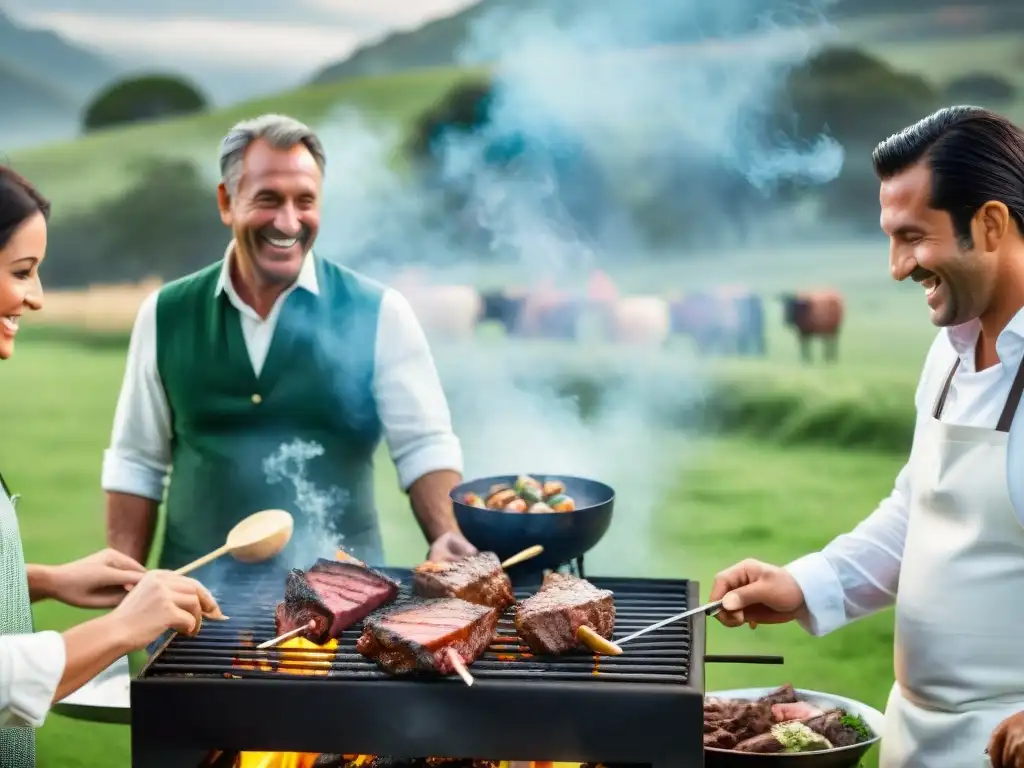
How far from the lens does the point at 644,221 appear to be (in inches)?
310

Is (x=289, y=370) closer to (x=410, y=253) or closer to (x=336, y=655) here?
(x=336, y=655)

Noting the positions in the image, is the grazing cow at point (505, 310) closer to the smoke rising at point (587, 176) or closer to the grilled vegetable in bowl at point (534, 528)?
the smoke rising at point (587, 176)

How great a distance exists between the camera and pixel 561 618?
2.64 m

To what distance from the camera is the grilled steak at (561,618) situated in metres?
2.63

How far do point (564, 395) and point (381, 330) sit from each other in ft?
12.4

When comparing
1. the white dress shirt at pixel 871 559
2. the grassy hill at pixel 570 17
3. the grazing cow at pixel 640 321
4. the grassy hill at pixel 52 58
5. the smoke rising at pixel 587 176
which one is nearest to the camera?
the white dress shirt at pixel 871 559

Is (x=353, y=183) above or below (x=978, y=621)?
above

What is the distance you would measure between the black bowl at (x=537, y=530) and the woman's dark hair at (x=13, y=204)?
4.60ft

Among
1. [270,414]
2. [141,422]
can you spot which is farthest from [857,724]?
[141,422]

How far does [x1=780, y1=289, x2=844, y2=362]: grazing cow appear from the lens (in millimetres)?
7637

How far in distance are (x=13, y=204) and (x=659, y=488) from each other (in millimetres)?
5513

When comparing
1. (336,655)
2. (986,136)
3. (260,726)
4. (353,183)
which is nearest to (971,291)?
(986,136)

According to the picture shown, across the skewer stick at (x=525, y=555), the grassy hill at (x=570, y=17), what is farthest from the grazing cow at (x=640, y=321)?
the skewer stick at (x=525, y=555)

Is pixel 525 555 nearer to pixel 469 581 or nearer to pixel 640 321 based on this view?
pixel 469 581
